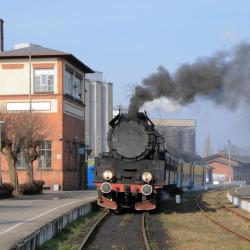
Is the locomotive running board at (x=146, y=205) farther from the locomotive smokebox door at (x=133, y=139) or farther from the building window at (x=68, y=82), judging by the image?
the building window at (x=68, y=82)

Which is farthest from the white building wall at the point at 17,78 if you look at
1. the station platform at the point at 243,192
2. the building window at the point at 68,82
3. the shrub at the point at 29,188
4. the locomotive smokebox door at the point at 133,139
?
the locomotive smokebox door at the point at 133,139

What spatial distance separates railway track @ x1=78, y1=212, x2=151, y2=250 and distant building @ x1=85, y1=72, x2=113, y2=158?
59.7m

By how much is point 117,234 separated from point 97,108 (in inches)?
2722

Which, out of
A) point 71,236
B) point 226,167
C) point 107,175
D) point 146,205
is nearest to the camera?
point 71,236

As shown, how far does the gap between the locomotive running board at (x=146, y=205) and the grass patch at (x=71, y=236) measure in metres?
1.68

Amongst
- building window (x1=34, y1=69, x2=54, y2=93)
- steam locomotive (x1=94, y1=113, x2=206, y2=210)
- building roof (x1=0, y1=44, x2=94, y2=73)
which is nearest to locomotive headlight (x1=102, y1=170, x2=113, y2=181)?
steam locomotive (x1=94, y1=113, x2=206, y2=210)

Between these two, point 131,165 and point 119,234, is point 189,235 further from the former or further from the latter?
point 131,165

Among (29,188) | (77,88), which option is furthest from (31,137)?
(77,88)

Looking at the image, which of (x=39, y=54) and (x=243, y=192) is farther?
(x=243, y=192)

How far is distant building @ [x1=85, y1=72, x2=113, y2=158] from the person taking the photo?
83.0m

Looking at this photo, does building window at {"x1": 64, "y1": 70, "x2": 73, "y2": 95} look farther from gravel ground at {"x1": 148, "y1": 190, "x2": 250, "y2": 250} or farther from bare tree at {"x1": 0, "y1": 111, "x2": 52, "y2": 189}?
gravel ground at {"x1": 148, "y1": 190, "x2": 250, "y2": 250}

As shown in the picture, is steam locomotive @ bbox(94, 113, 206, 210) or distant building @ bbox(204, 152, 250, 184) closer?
steam locomotive @ bbox(94, 113, 206, 210)

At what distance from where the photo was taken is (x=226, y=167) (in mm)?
116062

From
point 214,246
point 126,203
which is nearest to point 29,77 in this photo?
point 126,203
